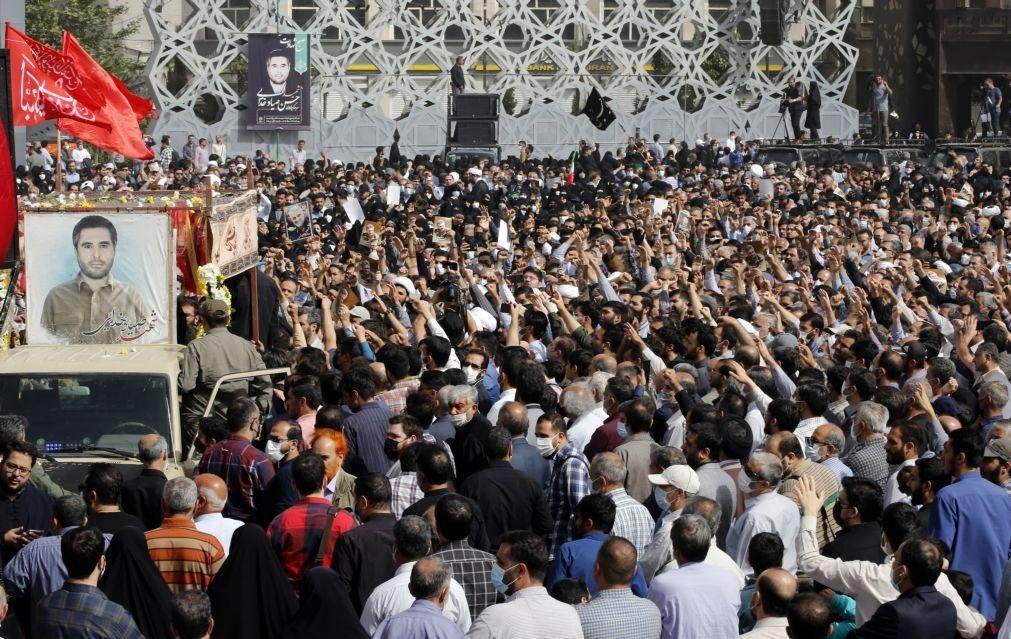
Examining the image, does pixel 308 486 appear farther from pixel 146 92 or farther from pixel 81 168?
pixel 146 92

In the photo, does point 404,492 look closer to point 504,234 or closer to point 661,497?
point 661,497

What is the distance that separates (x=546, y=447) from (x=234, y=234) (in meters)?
5.61

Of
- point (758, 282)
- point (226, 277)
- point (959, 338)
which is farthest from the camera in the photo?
point (758, 282)

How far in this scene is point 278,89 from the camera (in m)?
Result: 42.3

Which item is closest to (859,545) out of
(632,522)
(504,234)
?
(632,522)

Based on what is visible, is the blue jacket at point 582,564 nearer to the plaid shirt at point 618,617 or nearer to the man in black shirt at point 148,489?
the plaid shirt at point 618,617

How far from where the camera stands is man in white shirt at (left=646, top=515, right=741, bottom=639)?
6773 millimetres

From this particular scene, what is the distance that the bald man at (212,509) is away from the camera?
7.60m

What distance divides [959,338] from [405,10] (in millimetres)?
33737

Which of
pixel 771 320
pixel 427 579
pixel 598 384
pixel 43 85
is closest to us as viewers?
A: pixel 427 579

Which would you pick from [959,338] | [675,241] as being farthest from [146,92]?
[959,338]

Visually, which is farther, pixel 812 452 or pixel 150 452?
pixel 812 452

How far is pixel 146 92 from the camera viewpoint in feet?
149

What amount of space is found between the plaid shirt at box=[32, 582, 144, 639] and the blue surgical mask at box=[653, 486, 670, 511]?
9.36 feet
